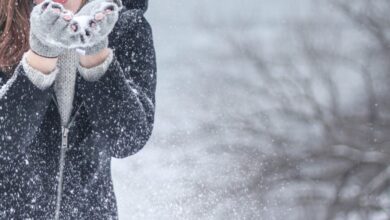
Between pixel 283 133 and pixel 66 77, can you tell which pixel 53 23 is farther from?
pixel 283 133

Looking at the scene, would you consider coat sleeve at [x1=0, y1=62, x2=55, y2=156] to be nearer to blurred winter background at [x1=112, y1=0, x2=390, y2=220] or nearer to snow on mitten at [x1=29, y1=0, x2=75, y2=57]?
snow on mitten at [x1=29, y1=0, x2=75, y2=57]

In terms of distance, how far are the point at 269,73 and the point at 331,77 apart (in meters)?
0.59

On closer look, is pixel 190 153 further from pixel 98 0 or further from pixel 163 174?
pixel 98 0

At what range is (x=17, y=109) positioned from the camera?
3.12 ft

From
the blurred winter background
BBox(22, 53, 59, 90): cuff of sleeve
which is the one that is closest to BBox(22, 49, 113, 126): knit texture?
BBox(22, 53, 59, 90): cuff of sleeve

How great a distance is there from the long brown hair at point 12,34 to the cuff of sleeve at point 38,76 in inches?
2.7

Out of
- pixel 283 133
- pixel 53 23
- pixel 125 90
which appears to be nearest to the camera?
pixel 53 23

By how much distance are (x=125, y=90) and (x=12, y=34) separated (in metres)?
0.15

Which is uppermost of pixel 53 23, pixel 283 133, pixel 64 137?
pixel 53 23

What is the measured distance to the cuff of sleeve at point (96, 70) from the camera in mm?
960

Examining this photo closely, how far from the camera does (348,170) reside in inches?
282

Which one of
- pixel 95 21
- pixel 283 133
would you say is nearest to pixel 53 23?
pixel 95 21

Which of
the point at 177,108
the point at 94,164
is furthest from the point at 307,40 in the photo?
the point at 94,164

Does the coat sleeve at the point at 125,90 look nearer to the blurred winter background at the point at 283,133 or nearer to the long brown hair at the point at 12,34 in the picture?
the long brown hair at the point at 12,34
